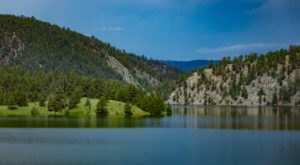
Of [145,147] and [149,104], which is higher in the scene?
[149,104]

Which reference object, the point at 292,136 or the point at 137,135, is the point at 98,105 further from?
the point at 292,136

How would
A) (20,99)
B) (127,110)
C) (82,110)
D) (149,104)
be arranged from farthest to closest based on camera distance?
1. (149,104)
2. (127,110)
3. (82,110)
4. (20,99)

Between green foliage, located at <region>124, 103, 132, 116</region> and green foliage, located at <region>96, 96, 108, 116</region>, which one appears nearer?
green foliage, located at <region>96, 96, 108, 116</region>

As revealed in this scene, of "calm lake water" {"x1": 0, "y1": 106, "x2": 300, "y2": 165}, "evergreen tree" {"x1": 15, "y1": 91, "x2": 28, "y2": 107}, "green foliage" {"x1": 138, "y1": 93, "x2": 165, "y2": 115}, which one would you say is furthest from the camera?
"green foliage" {"x1": 138, "y1": 93, "x2": 165, "y2": 115}

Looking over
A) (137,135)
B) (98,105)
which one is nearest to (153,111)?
(98,105)

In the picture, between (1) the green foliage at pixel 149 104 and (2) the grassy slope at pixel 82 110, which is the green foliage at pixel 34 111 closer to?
(2) the grassy slope at pixel 82 110

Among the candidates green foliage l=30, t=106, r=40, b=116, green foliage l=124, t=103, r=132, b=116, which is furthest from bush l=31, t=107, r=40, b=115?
green foliage l=124, t=103, r=132, b=116

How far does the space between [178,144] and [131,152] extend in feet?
46.0

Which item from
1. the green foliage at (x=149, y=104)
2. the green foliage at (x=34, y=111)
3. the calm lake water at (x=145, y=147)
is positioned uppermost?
the green foliage at (x=149, y=104)

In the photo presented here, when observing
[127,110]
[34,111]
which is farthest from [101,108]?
[34,111]

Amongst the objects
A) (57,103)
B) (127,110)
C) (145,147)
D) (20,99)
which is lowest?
(145,147)

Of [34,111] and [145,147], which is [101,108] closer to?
[34,111]

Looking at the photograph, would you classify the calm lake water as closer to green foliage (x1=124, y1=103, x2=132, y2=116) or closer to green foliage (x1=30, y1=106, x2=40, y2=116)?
green foliage (x1=30, y1=106, x2=40, y2=116)

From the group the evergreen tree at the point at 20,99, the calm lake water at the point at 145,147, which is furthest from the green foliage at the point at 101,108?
the calm lake water at the point at 145,147
